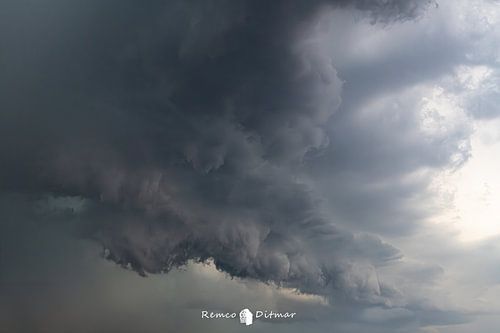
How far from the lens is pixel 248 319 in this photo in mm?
127688
